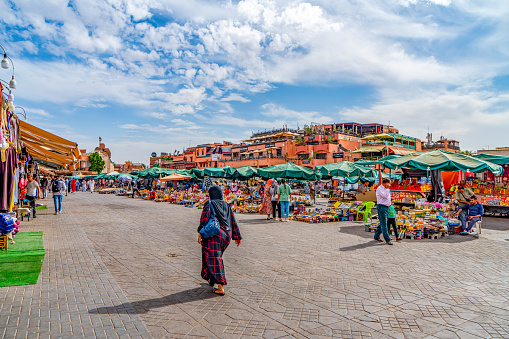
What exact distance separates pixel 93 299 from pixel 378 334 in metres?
3.65

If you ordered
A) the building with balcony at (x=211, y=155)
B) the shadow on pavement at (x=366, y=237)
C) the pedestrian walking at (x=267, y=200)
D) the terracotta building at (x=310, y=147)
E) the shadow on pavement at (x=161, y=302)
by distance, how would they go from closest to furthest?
1. the shadow on pavement at (x=161, y=302)
2. the shadow on pavement at (x=366, y=237)
3. the pedestrian walking at (x=267, y=200)
4. the terracotta building at (x=310, y=147)
5. the building with balcony at (x=211, y=155)

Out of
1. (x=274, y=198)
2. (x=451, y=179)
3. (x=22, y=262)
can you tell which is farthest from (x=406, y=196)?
(x=22, y=262)

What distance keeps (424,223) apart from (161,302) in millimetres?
8587

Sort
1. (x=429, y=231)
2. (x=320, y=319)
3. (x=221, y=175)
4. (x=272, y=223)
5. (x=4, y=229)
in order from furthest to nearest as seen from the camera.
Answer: (x=221, y=175), (x=272, y=223), (x=429, y=231), (x=4, y=229), (x=320, y=319)

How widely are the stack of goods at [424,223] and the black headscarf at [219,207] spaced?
21.4 ft

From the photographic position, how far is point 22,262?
6551 mm

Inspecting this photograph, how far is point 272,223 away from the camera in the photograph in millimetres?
13133

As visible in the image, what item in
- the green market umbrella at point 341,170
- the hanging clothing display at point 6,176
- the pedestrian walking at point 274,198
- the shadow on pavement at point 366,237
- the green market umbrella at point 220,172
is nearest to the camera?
the hanging clothing display at point 6,176

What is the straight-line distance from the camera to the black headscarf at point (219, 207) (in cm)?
515

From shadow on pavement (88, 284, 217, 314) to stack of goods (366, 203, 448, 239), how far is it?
6.85 meters

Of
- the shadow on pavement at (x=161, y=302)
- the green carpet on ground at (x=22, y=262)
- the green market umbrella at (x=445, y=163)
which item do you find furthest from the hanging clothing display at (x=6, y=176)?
the green market umbrella at (x=445, y=163)

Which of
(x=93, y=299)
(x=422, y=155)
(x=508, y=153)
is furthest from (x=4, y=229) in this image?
(x=508, y=153)

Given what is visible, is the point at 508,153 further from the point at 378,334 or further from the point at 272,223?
the point at 378,334

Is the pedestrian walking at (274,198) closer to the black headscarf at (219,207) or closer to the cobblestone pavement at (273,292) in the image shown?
the cobblestone pavement at (273,292)
